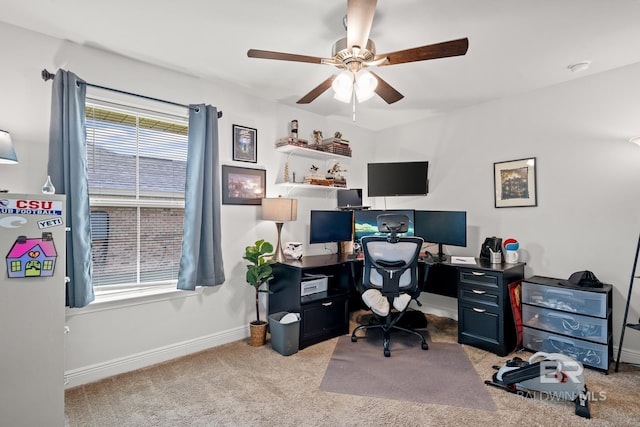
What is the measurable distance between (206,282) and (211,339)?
58 centimetres

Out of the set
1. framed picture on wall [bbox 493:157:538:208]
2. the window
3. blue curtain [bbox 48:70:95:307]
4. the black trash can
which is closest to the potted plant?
the black trash can

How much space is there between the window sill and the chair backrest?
64.1 inches

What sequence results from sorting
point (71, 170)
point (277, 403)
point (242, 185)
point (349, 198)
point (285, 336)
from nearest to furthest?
point (277, 403) < point (71, 170) < point (285, 336) < point (242, 185) < point (349, 198)

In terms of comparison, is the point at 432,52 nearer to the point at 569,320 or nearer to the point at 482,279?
the point at 482,279

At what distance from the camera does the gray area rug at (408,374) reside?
224cm

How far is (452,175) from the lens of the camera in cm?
393

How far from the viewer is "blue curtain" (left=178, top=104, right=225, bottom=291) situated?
2.81 metres

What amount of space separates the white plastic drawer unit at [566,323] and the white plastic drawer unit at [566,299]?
4 centimetres

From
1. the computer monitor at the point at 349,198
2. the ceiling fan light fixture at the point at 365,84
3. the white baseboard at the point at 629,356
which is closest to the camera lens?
the ceiling fan light fixture at the point at 365,84

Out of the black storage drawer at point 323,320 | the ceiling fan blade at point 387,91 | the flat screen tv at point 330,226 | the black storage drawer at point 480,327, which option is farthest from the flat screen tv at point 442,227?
the ceiling fan blade at point 387,91

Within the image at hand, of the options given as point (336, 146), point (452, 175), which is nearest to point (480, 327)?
point (452, 175)

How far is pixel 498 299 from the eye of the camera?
289 cm

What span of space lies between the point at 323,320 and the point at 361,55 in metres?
2.38

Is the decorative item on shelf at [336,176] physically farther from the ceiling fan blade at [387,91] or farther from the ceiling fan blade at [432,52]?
the ceiling fan blade at [432,52]
